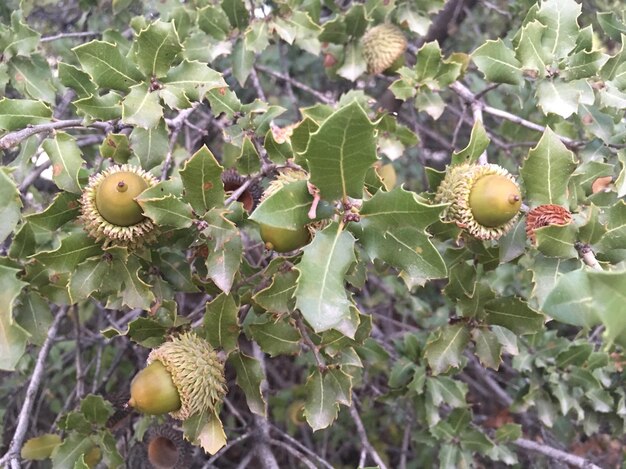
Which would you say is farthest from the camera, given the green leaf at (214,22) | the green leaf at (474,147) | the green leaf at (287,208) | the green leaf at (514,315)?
the green leaf at (214,22)

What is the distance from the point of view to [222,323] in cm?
147

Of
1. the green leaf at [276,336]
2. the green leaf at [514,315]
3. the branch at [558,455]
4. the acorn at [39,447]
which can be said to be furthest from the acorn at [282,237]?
the branch at [558,455]

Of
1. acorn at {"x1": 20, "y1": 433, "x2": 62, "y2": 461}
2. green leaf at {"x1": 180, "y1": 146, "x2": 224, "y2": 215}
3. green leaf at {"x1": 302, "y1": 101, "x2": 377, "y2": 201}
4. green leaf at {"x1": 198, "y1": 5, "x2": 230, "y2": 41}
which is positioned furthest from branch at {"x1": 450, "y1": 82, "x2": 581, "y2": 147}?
acorn at {"x1": 20, "y1": 433, "x2": 62, "y2": 461}

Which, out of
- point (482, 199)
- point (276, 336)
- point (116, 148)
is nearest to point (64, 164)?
point (116, 148)

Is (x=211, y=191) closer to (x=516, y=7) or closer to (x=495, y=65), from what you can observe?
(x=495, y=65)

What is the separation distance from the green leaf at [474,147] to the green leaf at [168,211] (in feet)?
2.38

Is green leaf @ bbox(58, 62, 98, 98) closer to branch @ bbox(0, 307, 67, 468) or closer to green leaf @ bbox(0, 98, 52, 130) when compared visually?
green leaf @ bbox(0, 98, 52, 130)

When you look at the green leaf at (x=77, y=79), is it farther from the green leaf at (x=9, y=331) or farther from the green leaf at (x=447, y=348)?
the green leaf at (x=447, y=348)

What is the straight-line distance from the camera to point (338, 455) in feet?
10.4

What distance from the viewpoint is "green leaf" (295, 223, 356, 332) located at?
3.59ft

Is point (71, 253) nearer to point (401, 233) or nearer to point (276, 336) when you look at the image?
point (276, 336)

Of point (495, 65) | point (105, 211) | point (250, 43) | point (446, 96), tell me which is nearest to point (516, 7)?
point (446, 96)

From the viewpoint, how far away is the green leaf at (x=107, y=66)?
4.76 feet

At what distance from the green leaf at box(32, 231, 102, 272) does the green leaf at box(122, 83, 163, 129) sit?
0.32 metres
